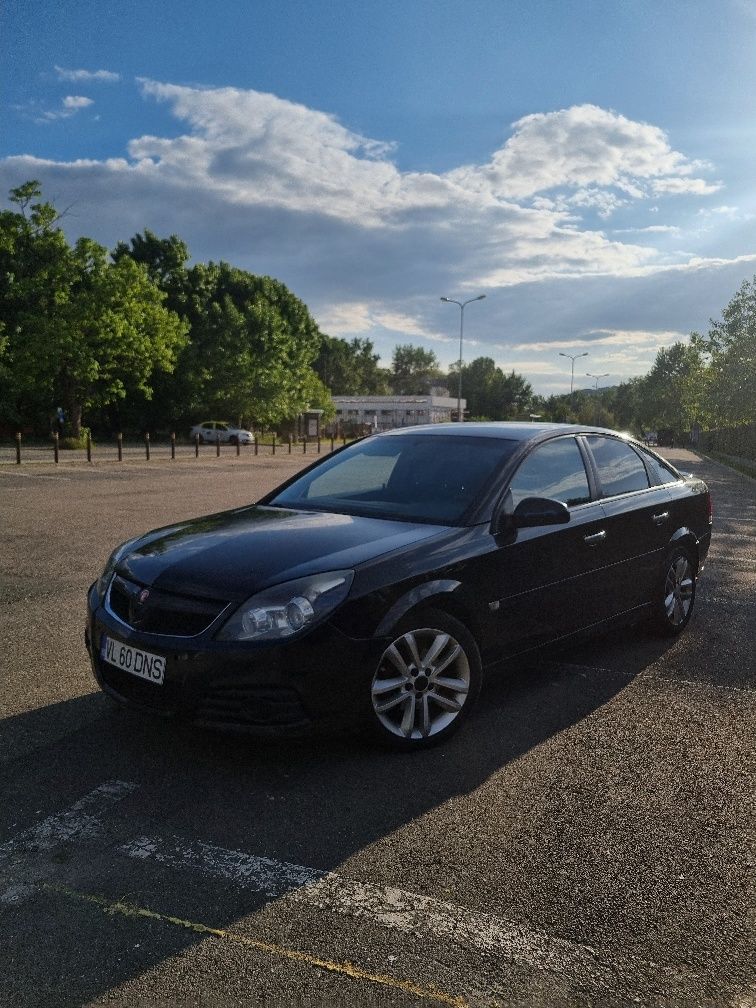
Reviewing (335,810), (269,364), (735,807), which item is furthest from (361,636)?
(269,364)

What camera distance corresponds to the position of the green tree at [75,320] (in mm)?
35344

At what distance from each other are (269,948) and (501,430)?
335 centimetres

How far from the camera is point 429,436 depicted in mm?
5117

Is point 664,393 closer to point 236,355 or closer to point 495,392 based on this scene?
point 495,392

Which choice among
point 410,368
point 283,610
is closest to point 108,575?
point 283,610

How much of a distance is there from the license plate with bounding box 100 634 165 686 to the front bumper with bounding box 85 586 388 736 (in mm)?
28

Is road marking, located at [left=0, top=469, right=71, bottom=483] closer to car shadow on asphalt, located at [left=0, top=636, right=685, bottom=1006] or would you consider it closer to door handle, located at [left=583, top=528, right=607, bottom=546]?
car shadow on asphalt, located at [left=0, top=636, right=685, bottom=1006]

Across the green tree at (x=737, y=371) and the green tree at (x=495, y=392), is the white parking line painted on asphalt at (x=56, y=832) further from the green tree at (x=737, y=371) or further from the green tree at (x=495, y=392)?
the green tree at (x=495, y=392)

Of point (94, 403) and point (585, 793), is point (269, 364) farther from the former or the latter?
point (585, 793)

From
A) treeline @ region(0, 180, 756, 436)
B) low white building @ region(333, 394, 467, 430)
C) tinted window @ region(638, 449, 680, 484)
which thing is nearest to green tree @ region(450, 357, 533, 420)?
low white building @ region(333, 394, 467, 430)

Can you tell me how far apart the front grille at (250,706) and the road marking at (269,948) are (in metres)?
0.88

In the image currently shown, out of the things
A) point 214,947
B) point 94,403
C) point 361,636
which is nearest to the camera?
point 214,947

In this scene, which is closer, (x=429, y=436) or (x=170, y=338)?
(x=429, y=436)

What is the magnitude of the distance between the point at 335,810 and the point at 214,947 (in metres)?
0.91
